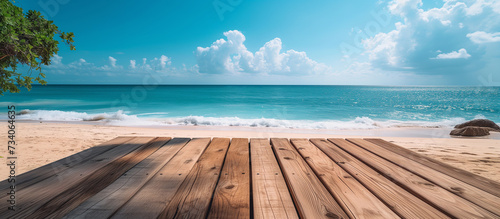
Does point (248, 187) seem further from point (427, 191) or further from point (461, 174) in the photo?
point (461, 174)

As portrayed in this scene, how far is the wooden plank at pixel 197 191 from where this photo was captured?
0.94 metres

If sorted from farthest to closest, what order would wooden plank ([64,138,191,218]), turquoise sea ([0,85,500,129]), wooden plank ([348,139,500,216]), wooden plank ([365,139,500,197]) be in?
turquoise sea ([0,85,500,129]) → wooden plank ([365,139,500,197]) → wooden plank ([348,139,500,216]) → wooden plank ([64,138,191,218])

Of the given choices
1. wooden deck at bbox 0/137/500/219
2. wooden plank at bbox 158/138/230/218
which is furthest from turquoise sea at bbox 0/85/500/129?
wooden plank at bbox 158/138/230/218

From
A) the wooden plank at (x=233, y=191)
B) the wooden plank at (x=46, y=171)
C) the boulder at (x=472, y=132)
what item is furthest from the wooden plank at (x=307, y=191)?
the boulder at (x=472, y=132)

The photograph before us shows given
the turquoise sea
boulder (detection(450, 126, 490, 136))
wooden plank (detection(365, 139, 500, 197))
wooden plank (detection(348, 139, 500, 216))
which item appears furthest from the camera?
the turquoise sea

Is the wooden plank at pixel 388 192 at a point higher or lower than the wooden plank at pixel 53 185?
higher

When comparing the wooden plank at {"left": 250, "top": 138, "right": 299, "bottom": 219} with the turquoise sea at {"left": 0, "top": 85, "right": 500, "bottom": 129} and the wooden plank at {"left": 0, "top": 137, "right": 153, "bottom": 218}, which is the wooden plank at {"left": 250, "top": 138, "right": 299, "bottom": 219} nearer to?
the wooden plank at {"left": 0, "top": 137, "right": 153, "bottom": 218}

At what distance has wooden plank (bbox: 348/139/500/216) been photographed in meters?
1.09

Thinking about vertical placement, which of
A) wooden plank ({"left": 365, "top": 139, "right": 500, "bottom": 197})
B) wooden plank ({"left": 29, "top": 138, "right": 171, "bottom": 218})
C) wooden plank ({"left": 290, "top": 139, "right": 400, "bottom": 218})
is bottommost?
wooden plank ({"left": 29, "top": 138, "right": 171, "bottom": 218})

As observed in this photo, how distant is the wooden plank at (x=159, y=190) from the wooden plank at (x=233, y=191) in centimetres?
23

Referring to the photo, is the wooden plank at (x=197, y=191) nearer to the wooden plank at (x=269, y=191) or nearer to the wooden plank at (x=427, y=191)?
the wooden plank at (x=269, y=191)

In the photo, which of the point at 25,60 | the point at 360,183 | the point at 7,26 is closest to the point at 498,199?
the point at 360,183

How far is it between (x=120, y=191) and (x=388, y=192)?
4.61 feet

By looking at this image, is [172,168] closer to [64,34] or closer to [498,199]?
[498,199]
